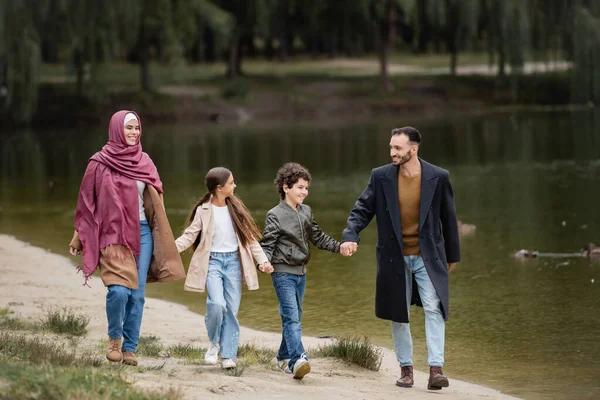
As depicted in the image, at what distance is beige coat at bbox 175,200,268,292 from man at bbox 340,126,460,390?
624mm

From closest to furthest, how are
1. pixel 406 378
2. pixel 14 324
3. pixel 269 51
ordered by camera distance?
pixel 406 378
pixel 14 324
pixel 269 51

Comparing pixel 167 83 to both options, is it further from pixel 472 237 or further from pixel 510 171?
pixel 472 237

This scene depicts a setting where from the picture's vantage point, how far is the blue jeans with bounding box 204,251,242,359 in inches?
309

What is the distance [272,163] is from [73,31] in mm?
15286

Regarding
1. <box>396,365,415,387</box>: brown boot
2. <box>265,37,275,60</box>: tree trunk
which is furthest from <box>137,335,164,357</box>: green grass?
<box>265,37,275,60</box>: tree trunk

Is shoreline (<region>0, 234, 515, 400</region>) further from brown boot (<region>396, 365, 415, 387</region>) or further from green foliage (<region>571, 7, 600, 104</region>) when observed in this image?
green foliage (<region>571, 7, 600, 104</region>)

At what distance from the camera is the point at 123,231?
767cm

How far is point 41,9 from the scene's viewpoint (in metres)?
38.7

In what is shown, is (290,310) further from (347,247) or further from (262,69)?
(262,69)

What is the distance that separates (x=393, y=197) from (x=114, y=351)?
6.90ft

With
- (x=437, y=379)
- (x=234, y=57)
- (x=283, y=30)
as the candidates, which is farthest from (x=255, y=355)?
(x=283, y=30)

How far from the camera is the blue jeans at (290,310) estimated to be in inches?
305

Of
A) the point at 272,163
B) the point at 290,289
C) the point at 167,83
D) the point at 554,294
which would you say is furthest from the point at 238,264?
the point at 167,83

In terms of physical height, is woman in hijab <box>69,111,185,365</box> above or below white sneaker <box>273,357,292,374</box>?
above
